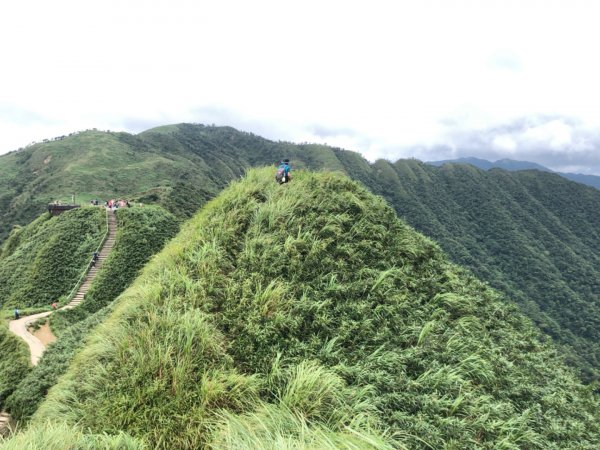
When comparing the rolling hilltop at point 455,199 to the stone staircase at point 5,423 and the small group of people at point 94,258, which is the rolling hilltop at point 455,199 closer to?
the small group of people at point 94,258

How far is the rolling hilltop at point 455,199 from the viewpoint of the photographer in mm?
69562

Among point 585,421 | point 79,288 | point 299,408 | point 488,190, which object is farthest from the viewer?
point 488,190

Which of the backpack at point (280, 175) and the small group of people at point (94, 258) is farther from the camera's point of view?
the small group of people at point (94, 258)

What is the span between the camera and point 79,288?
23.8m

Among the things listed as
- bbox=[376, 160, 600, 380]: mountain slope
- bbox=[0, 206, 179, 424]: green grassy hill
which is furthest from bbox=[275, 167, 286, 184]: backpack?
bbox=[376, 160, 600, 380]: mountain slope

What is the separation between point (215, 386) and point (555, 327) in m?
91.2

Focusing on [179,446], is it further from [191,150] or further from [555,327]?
[191,150]

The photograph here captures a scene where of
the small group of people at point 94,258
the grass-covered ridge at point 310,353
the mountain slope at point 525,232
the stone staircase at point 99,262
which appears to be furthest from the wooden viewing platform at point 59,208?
the mountain slope at point 525,232

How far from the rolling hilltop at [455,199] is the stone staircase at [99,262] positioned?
12.7m

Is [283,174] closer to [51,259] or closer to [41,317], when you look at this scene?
[41,317]

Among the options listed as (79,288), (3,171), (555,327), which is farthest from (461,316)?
(3,171)

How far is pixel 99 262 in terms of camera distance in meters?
26.4

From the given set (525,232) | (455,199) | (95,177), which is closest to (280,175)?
(95,177)

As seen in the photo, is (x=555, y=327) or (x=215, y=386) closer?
(x=215, y=386)
